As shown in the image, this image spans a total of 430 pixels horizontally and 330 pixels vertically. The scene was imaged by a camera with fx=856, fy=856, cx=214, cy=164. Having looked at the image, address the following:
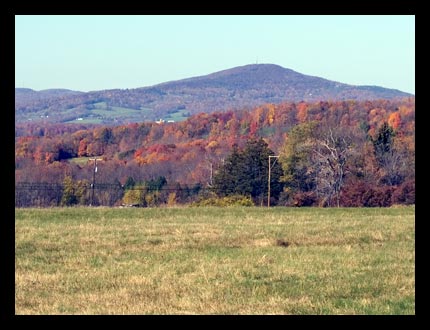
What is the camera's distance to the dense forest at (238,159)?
6625 cm

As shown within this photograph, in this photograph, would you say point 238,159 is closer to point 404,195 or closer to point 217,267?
point 404,195

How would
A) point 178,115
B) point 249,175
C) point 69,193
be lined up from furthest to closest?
point 178,115
point 69,193
point 249,175

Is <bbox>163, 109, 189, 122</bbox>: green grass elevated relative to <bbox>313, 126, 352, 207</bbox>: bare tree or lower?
elevated

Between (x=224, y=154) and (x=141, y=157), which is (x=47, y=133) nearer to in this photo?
(x=141, y=157)

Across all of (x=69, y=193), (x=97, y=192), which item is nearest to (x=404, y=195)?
(x=97, y=192)

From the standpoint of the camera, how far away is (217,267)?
13.9 metres

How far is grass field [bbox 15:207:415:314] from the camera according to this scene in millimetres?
10672

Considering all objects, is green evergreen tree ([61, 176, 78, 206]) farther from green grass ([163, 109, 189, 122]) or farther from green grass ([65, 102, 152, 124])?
green grass ([163, 109, 189, 122])

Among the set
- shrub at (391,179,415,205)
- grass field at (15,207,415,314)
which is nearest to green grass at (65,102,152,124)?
shrub at (391,179,415,205)

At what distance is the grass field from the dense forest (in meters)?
33.2

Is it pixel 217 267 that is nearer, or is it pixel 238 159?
pixel 217 267

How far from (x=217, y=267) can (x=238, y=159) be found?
54.4m

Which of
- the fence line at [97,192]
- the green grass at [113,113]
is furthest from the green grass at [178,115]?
the fence line at [97,192]
